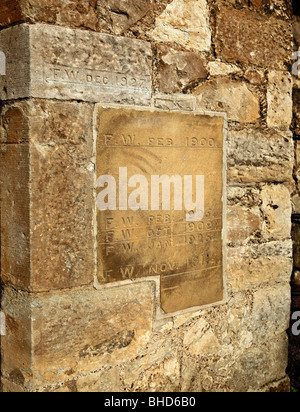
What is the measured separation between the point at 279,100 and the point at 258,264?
84 centimetres

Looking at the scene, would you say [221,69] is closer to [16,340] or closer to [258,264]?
[258,264]

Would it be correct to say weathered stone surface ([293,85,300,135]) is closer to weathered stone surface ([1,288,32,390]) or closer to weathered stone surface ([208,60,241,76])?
weathered stone surface ([208,60,241,76])

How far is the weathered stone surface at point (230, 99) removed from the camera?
2178 millimetres

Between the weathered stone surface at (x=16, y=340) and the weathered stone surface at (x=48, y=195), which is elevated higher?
the weathered stone surface at (x=48, y=195)

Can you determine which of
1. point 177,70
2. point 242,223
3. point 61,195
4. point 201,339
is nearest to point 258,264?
point 242,223

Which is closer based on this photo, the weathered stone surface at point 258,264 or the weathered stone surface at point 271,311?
the weathered stone surface at point 258,264

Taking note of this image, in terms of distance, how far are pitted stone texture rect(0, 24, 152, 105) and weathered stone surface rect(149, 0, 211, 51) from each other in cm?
13

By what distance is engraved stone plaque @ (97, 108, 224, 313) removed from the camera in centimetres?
187

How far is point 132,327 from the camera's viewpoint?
1.98 meters

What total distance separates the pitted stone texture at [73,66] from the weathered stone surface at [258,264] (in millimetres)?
900

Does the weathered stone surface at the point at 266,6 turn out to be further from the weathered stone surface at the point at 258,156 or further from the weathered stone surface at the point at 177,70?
the weathered stone surface at the point at 258,156

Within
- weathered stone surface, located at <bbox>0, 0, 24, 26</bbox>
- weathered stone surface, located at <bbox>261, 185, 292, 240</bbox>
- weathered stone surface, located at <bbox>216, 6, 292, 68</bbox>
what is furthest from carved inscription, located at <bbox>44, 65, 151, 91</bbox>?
weathered stone surface, located at <bbox>261, 185, 292, 240</bbox>

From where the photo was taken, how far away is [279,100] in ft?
8.17

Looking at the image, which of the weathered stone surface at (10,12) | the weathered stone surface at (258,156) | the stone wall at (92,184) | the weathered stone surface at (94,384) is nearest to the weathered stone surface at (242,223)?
the stone wall at (92,184)
